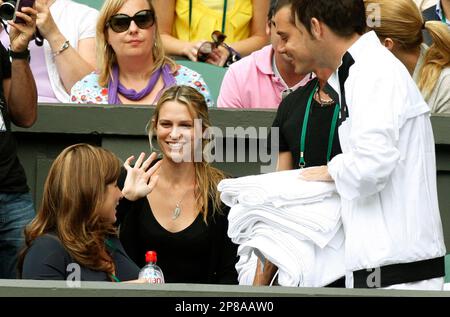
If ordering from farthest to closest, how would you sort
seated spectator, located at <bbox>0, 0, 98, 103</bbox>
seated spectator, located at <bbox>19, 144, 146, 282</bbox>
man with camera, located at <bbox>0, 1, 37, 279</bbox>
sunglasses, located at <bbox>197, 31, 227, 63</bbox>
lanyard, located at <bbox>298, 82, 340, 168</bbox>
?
sunglasses, located at <bbox>197, 31, 227, 63</bbox>
seated spectator, located at <bbox>0, 0, 98, 103</bbox>
man with camera, located at <bbox>0, 1, 37, 279</bbox>
lanyard, located at <bbox>298, 82, 340, 168</bbox>
seated spectator, located at <bbox>19, 144, 146, 282</bbox>

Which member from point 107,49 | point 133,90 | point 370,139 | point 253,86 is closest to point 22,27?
point 107,49

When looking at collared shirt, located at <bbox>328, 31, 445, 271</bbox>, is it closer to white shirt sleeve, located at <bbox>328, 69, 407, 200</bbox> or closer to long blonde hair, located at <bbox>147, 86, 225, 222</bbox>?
white shirt sleeve, located at <bbox>328, 69, 407, 200</bbox>

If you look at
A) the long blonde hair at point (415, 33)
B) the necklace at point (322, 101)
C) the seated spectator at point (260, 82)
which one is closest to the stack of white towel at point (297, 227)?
the necklace at point (322, 101)

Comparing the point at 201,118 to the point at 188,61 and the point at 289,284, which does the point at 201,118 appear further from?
the point at 289,284

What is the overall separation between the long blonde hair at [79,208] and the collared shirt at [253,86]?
199 cm

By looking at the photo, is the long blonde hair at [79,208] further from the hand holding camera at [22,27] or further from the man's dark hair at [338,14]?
the hand holding camera at [22,27]

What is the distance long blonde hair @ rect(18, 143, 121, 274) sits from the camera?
5789mm

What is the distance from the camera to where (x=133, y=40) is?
7.82 metres

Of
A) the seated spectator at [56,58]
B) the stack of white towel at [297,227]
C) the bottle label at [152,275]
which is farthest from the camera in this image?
the seated spectator at [56,58]

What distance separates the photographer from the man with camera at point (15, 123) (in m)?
6.83

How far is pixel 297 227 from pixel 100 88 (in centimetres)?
278

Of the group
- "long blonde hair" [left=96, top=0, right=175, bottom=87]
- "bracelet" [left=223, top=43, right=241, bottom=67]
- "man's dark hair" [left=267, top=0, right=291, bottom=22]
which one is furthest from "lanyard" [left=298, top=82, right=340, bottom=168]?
"bracelet" [left=223, top=43, right=241, bottom=67]

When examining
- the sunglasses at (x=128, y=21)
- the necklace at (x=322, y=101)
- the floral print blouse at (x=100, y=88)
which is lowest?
the necklace at (x=322, y=101)

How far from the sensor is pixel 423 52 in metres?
7.52
